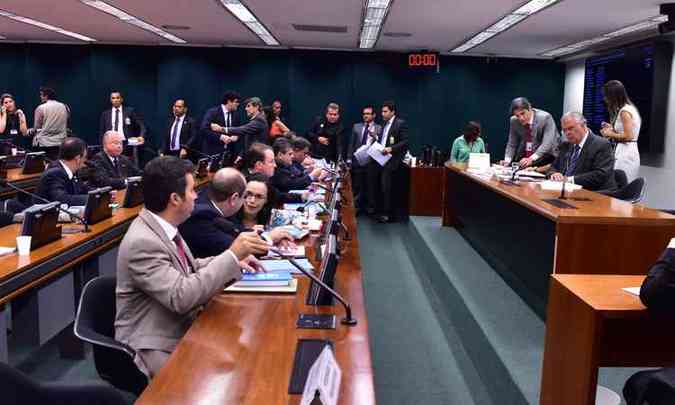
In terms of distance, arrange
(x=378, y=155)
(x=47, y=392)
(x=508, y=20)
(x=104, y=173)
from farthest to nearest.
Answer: (x=378, y=155)
(x=508, y=20)
(x=104, y=173)
(x=47, y=392)

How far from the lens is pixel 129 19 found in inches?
329

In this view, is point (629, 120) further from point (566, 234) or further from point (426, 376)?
point (426, 376)

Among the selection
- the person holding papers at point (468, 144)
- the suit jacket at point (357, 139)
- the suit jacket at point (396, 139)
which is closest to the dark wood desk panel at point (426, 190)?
the suit jacket at point (396, 139)

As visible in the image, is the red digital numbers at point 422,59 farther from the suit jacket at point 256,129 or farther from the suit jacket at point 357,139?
the suit jacket at point 256,129

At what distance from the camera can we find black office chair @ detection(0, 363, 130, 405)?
1455mm

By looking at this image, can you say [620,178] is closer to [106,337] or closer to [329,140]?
[106,337]

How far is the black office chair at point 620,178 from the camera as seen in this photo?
5.09 metres

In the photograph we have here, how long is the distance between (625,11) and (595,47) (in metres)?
3.20

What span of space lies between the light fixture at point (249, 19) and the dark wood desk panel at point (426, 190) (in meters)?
2.81

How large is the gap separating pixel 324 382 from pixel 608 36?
28.0 ft

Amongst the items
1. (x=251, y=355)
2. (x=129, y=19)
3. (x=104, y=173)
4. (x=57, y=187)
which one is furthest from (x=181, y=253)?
(x=129, y=19)

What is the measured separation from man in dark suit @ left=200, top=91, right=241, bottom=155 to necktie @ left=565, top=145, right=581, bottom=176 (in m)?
4.94

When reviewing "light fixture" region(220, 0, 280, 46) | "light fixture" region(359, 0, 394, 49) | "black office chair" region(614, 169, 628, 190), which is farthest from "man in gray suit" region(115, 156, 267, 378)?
"light fixture" region(220, 0, 280, 46)

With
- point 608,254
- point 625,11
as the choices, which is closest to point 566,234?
point 608,254
